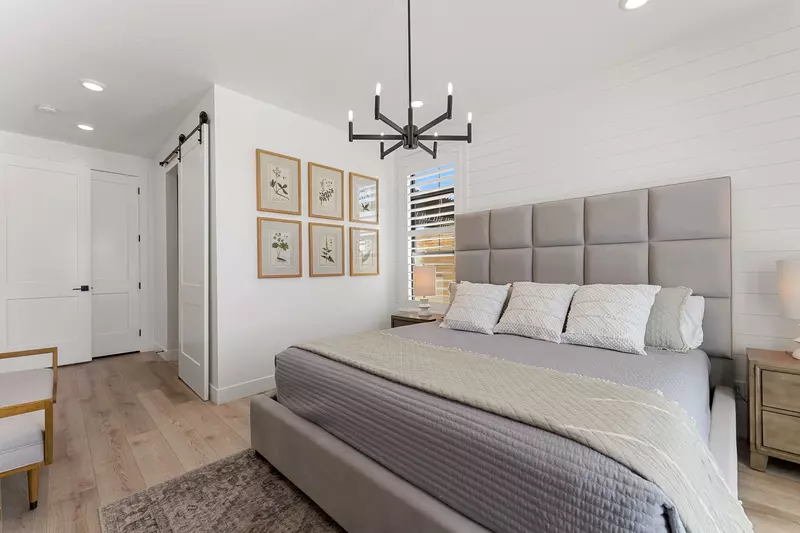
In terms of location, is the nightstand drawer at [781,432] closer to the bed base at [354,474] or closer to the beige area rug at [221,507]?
the bed base at [354,474]

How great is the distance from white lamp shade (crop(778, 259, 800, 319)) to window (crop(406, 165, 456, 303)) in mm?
2361

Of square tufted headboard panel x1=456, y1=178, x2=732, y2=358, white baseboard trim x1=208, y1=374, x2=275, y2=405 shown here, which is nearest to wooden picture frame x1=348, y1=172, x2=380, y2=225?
square tufted headboard panel x1=456, y1=178, x2=732, y2=358

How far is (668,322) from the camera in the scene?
6.90 feet

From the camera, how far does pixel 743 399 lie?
223 centimetres

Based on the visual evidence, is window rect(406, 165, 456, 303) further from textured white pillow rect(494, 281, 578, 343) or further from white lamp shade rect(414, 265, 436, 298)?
textured white pillow rect(494, 281, 578, 343)

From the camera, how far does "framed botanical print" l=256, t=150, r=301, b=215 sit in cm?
326

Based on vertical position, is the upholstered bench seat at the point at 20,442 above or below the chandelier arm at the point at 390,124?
below

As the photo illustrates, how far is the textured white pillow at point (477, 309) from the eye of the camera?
259cm

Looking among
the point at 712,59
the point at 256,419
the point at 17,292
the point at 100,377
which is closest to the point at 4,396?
the point at 256,419

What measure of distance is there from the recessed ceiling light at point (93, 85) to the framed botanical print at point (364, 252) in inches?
96.6

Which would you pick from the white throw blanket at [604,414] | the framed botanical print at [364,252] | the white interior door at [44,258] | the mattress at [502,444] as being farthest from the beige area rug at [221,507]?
the white interior door at [44,258]

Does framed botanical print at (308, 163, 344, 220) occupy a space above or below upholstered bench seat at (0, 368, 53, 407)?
above

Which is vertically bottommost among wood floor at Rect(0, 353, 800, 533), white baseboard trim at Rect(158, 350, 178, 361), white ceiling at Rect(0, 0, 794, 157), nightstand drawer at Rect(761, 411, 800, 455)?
wood floor at Rect(0, 353, 800, 533)

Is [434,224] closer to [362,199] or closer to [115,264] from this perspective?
[362,199]
